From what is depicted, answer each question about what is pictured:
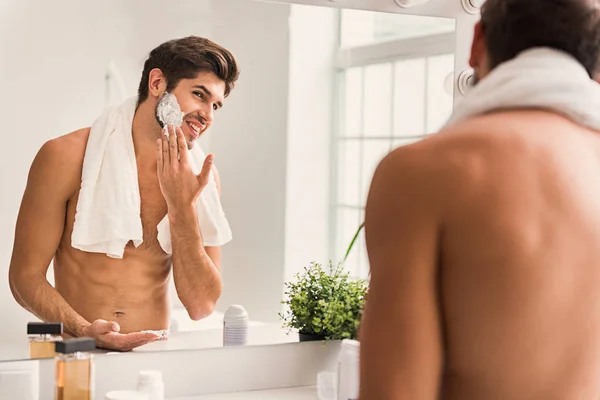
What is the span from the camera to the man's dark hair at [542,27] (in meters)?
0.98

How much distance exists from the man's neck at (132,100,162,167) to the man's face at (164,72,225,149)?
58 millimetres

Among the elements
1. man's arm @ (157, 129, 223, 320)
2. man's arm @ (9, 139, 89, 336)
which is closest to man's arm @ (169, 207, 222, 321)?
man's arm @ (157, 129, 223, 320)

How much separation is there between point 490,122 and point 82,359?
87cm

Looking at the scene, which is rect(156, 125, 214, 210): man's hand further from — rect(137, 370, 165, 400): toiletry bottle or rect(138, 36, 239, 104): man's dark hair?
rect(137, 370, 165, 400): toiletry bottle

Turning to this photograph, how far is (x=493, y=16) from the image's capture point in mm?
1000

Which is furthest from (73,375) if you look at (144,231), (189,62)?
(189,62)

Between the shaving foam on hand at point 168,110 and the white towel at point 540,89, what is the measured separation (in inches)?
32.5

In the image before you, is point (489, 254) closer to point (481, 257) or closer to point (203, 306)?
point (481, 257)

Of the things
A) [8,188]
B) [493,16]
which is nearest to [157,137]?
[8,188]

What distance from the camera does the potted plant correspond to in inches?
73.2

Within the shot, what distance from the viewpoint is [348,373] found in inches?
67.9

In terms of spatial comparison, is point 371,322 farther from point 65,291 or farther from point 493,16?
point 65,291

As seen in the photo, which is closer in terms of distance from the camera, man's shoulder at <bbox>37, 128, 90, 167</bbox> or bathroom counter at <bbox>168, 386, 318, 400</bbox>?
man's shoulder at <bbox>37, 128, 90, 167</bbox>

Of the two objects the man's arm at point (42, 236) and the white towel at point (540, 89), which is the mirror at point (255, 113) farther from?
the white towel at point (540, 89)
